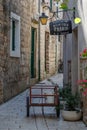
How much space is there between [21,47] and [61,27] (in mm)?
4525

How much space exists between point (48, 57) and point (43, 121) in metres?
13.5

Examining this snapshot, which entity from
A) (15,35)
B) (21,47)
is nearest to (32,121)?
(15,35)

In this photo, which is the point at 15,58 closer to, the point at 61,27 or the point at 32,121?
the point at 61,27

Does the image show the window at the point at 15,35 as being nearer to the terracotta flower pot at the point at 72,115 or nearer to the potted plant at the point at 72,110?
the potted plant at the point at 72,110

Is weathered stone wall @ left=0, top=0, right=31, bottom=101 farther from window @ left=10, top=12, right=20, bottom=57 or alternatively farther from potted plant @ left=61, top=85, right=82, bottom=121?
potted plant @ left=61, top=85, right=82, bottom=121

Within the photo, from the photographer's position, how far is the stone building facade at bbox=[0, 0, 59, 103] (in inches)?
433

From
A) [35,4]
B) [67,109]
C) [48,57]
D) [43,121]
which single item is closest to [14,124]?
[43,121]

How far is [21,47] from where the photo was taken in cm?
1395

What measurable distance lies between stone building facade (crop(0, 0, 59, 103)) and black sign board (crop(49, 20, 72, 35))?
1599 mm

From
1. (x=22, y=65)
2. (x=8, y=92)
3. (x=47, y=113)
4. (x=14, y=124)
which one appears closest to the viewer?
(x=14, y=124)

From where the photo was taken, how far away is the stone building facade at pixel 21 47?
10992 mm

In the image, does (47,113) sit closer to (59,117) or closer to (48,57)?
(59,117)

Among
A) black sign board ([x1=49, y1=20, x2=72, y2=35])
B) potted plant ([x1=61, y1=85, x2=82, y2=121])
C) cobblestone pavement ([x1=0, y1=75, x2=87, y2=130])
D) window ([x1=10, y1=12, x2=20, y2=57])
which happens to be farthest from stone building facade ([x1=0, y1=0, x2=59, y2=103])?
potted plant ([x1=61, y1=85, x2=82, y2=121])

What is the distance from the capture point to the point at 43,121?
25.2 ft
